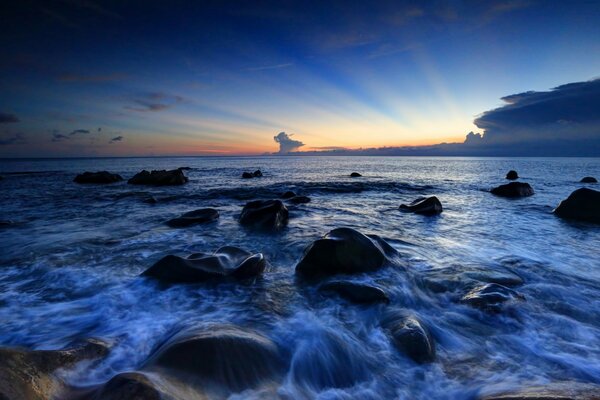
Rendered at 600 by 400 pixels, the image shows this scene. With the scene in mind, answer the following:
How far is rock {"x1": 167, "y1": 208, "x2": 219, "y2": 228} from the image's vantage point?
10.1 meters

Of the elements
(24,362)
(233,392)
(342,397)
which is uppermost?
(24,362)

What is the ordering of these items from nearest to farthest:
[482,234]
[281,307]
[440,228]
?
[281,307], [482,234], [440,228]

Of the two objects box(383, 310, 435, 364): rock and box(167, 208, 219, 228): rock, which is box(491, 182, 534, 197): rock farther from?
box(383, 310, 435, 364): rock

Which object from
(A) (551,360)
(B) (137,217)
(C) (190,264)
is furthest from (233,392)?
(B) (137,217)

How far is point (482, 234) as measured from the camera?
29.9ft

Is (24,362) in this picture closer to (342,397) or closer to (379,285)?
(342,397)

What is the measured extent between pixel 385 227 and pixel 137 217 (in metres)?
9.49

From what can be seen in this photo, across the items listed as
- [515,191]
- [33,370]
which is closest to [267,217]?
[33,370]

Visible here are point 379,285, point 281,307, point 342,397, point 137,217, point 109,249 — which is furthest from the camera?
point 137,217

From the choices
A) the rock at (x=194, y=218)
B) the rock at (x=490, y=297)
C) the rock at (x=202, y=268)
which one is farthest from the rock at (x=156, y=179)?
the rock at (x=490, y=297)

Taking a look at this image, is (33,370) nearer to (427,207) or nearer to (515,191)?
(427,207)

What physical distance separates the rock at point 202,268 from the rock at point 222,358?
193 centimetres

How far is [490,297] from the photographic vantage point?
15.1ft

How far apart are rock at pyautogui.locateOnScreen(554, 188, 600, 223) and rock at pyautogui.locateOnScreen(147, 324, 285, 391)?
42.4 feet
